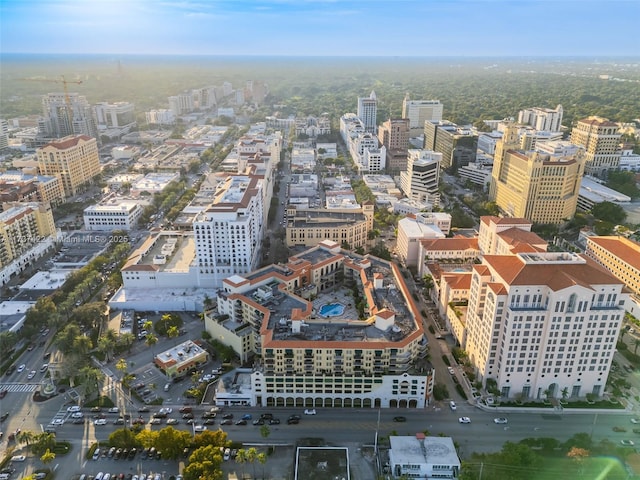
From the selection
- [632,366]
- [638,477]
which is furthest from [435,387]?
[632,366]

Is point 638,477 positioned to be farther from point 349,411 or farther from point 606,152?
point 606,152

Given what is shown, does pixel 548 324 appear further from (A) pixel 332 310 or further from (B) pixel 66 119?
(B) pixel 66 119

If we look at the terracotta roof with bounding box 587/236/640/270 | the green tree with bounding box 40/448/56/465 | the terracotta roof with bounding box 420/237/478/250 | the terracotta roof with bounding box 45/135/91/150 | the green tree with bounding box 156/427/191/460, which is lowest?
the green tree with bounding box 40/448/56/465

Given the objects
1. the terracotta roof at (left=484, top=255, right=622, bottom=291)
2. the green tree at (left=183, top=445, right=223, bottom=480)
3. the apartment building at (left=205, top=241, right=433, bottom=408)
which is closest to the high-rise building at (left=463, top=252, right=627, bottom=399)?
the terracotta roof at (left=484, top=255, right=622, bottom=291)

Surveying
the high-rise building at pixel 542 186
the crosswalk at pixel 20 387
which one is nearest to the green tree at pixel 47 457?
the crosswalk at pixel 20 387

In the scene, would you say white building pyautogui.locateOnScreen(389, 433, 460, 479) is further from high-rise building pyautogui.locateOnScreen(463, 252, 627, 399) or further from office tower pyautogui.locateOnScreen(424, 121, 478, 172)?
office tower pyautogui.locateOnScreen(424, 121, 478, 172)

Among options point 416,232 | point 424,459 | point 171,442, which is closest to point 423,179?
point 416,232

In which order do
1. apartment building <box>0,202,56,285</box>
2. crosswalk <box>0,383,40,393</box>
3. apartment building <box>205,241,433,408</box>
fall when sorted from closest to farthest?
apartment building <box>205,241,433,408</box>
crosswalk <box>0,383,40,393</box>
apartment building <box>0,202,56,285</box>
